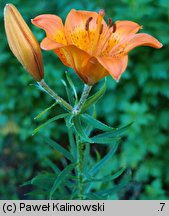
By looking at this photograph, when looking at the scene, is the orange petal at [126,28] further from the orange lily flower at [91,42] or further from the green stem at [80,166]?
the green stem at [80,166]

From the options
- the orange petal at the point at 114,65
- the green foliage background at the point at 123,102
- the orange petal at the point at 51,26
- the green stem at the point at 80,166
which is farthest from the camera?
the green foliage background at the point at 123,102

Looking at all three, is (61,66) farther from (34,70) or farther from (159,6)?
(34,70)

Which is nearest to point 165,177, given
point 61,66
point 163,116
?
point 163,116

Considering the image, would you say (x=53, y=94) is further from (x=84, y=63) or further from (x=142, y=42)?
(x=142, y=42)

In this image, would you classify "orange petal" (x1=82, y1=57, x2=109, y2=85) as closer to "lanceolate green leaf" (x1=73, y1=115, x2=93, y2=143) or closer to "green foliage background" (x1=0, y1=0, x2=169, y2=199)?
"lanceolate green leaf" (x1=73, y1=115, x2=93, y2=143)

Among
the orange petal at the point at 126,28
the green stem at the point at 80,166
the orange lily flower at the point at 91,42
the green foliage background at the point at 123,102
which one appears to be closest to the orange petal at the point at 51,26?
the orange lily flower at the point at 91,42

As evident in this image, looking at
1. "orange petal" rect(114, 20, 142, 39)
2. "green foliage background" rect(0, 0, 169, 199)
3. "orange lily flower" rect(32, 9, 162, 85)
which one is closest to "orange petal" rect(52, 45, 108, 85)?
"orange lily flower" rect(32, 9, 162, 85)
